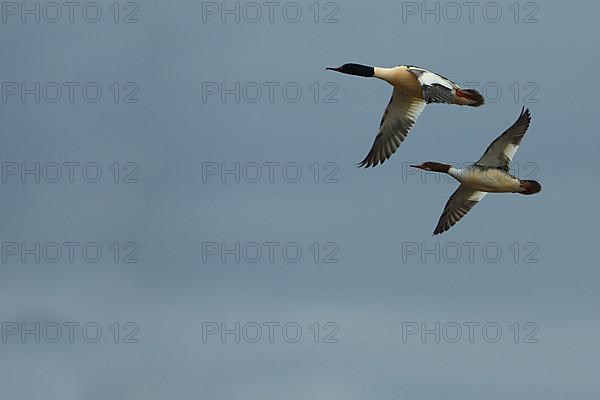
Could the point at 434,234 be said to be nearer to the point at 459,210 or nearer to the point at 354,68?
the point at 459,210

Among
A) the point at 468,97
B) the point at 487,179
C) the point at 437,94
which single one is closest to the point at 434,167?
the point at 487,179

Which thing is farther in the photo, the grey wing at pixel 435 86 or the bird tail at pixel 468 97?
the bird tail at pixel 468 97

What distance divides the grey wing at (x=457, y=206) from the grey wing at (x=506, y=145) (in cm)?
276

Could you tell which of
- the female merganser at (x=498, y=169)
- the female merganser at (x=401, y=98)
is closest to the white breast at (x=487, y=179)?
the female merganser at (x=498, y=169)

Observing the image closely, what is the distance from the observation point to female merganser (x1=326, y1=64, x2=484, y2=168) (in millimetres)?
34531

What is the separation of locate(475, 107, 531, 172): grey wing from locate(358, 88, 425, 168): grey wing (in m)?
2.15

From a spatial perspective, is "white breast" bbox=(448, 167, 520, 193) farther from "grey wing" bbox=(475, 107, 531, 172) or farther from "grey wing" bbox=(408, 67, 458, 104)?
"grey wing" bbox=(408, 67, 458, 104)

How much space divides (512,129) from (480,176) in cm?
117

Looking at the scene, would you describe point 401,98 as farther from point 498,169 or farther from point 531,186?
point 531,186

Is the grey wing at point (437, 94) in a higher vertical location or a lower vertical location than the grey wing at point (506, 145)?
higher

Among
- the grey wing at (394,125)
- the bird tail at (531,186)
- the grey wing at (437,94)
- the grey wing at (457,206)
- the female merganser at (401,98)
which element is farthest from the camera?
the grey wing at (457,206)

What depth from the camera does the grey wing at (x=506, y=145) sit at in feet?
117

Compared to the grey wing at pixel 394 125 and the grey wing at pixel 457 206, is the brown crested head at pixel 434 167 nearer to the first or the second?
the grey wing at pixel 394 125

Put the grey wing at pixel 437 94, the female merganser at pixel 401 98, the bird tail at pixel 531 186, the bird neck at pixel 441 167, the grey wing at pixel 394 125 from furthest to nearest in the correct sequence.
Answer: the grey wing at pixel 394 125, the bird neck at pixel 441 167, the bird tail at pixel 531 186, the female merganser at pixel 401 98, the grey wing at pixel 437 94
